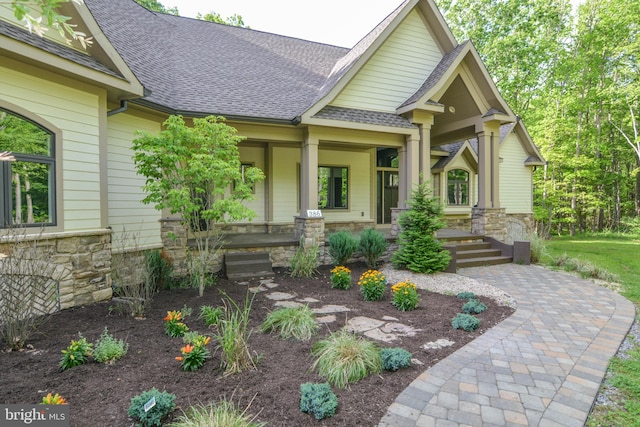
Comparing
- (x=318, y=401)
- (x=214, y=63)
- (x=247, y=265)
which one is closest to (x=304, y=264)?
(x=247, y=265)

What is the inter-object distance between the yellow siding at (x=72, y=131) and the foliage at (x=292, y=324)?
135 inches

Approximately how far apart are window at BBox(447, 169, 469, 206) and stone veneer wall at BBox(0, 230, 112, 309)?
1301 cm

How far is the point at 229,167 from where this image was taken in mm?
5355

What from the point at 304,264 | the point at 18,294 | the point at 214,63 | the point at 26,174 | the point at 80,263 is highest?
the point at 214,63

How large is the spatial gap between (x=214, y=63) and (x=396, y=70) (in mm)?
5518

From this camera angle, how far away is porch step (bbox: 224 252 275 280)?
7035mm

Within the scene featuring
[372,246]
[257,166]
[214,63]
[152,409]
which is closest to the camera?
[152,409]

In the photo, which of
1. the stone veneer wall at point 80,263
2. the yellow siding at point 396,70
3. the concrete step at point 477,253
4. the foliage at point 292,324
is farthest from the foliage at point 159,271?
the concrete step at point 477,253

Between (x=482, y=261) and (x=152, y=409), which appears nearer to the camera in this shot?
(x=152, y=409)

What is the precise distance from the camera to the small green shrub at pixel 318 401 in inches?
94.0

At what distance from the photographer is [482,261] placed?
8508 millimetres

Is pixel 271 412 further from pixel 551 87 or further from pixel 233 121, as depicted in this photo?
pixel 551 87

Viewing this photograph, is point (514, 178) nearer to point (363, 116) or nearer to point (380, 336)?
point (363, 116)

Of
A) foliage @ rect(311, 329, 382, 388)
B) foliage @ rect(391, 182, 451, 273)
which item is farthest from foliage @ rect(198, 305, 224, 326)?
foliage @ rect(391, 182, 451, 273)
